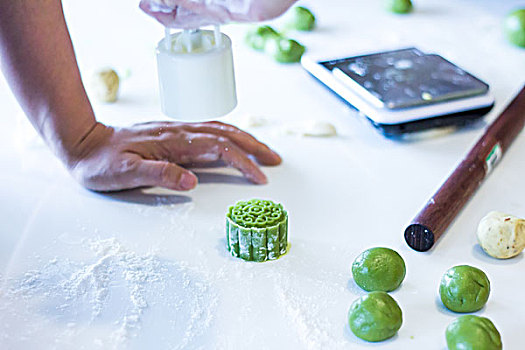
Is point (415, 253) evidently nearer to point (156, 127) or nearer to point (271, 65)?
point (156, 127)

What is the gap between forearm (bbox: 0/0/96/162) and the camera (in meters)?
1.06

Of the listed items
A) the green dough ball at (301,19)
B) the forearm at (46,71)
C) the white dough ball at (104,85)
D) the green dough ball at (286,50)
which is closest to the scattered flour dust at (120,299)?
the forearm at (46,71)

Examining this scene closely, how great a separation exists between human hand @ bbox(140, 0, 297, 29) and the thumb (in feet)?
1.19

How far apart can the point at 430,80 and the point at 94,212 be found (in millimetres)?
683

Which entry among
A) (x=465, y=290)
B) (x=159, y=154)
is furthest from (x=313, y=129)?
(x=465, y=290)

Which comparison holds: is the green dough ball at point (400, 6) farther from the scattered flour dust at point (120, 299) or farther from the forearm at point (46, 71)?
the scattered flour dust at point (120, 299)

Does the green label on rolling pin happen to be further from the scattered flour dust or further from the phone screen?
the scattered flour dust

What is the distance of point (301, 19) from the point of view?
1.74 m

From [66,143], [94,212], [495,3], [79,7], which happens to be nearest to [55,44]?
[66,143]

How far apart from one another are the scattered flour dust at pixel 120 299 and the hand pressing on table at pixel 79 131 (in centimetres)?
15

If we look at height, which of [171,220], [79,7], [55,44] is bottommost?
[79,7]

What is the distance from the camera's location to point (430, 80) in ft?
4.37

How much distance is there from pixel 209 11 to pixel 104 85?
2.39 feet

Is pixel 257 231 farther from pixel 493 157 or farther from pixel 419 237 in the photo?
pixel 493 157
